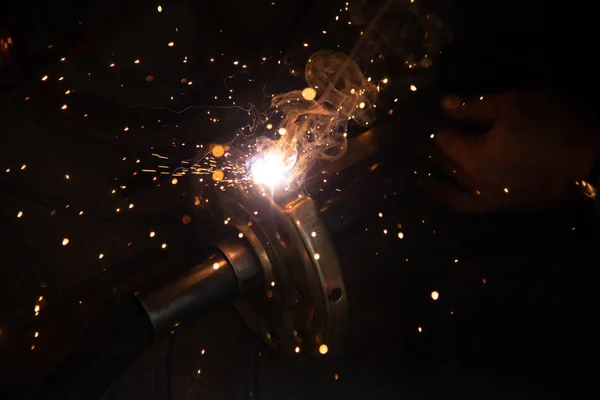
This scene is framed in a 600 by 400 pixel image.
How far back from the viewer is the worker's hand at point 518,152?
0.71 meters

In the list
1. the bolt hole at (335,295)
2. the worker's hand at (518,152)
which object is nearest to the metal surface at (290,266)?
the bolt hole at (335,295)

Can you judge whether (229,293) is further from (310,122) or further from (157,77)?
(157,77)

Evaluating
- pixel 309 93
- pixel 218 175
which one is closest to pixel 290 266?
pixel 218 175

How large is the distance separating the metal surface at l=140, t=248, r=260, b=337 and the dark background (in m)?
0.12

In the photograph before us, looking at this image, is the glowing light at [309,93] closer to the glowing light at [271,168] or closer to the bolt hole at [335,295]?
the glowing light at [271,168]

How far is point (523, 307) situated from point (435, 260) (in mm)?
162

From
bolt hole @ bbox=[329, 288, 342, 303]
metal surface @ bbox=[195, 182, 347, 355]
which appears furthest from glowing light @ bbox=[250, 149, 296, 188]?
bolt hole @ bbox=[329, 288, 342, 303]

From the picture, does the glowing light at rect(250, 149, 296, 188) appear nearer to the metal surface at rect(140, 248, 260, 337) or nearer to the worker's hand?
the metal surface at rect(140, 248, 260, 337)

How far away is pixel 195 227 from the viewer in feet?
2.61

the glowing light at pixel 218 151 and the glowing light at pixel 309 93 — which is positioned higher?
the glowing light at pixel 309 93

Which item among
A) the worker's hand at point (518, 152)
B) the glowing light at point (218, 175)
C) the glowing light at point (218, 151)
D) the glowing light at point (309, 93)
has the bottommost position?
the worker's hand at point (518, 152)

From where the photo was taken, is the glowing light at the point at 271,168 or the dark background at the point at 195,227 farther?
the dark background at the point at 195,227

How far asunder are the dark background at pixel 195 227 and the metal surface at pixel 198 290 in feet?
0.39

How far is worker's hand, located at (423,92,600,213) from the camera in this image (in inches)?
27.9
